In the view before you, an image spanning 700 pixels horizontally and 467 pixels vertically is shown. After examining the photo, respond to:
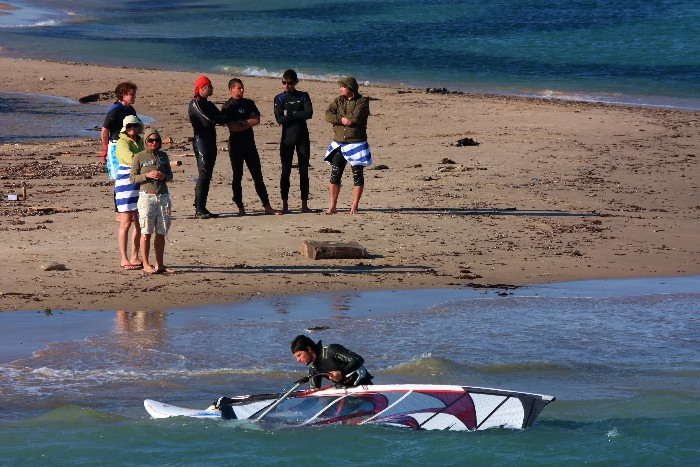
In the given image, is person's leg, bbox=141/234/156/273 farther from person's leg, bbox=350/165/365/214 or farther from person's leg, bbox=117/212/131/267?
person's leg, bbox=350/165/365/214

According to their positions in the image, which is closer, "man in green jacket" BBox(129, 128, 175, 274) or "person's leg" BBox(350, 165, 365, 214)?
"man in green jacket" BBox(129, 128, 175, 274)

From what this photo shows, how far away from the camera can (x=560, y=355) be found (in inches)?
436

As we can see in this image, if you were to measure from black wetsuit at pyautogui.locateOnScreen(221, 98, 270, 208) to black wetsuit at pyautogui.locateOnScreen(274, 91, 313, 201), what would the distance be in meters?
0.30

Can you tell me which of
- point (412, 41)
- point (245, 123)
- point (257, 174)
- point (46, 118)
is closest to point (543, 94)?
point (46, 118)

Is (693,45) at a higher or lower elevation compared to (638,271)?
higher

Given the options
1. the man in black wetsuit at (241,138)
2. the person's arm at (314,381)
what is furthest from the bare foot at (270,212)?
the person's arm at (314,381)

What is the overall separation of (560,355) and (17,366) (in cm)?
486

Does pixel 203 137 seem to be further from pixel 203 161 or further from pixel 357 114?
pixel 357 114

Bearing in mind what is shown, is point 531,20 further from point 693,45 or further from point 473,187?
point 473,187

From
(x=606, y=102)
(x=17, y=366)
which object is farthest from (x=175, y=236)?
(x=606, y=102)

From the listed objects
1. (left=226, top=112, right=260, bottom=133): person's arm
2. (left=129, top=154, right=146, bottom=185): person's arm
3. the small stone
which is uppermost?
(left=226, top=112, right=260, bottom=133): person's arm

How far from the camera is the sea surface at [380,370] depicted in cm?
909

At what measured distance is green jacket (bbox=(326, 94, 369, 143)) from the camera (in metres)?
14.7

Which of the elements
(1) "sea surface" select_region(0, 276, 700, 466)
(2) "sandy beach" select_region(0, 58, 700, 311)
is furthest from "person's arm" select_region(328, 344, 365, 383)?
(2) "sandy beach" select_region(0, 58, 700, 311)
